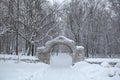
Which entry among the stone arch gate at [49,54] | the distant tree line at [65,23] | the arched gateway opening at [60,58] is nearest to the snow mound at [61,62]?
the arched gateway opening at [60,58]

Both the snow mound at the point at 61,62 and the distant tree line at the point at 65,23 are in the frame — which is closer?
the snow mound at the point at 61,62

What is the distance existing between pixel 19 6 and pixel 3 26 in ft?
11.3

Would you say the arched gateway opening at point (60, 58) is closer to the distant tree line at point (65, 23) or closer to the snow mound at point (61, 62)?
the snow mound at point (61, 62)

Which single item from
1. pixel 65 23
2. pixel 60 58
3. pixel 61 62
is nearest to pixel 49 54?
pixel 61 62

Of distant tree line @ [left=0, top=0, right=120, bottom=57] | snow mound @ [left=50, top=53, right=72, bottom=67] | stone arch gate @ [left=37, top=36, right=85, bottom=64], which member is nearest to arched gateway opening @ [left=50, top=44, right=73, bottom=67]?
snow mound @ [left=50, top=53, right=72, bottom=67]

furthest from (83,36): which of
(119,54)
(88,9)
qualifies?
(119,54)

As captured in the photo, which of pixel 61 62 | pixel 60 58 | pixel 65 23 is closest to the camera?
pixel 61 62

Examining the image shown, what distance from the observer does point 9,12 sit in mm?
26484

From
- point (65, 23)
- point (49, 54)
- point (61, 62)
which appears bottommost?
point (61, 62)

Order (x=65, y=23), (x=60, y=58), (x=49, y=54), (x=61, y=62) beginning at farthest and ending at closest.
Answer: (x=60, y=58) → (x=65, y=23) → (x=61, y=62) → (x=49, y=54)

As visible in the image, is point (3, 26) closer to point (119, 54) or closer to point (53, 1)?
point (53, 1)

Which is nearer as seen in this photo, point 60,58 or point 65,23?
point 65,23

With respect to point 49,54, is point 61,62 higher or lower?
lower

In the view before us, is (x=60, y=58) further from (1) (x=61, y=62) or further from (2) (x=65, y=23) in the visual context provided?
(1) (x=61, y=62)
